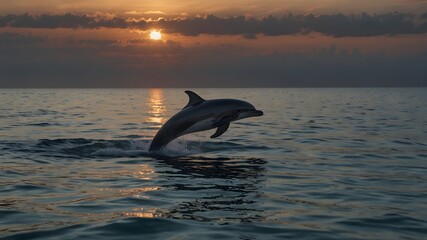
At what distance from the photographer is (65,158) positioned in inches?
696

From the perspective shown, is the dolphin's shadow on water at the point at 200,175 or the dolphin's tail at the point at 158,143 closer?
the dolphin's shadow on water at the point at 200,175

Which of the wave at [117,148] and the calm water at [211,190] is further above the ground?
the calm water at [211,190]

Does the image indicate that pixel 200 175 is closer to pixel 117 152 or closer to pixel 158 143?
pixel 158 143

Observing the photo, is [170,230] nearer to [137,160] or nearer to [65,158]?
[137,160]

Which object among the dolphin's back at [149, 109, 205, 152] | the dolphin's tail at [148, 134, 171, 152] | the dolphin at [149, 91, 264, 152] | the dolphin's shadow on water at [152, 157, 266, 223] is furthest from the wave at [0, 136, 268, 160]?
the dolphin's shadow on water at [152, 157, 266, 223]

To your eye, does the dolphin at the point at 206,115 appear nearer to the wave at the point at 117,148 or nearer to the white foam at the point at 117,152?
the wave at the point at 117,148

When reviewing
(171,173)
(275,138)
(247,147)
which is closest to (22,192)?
(171,173)

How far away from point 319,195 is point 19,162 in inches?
389

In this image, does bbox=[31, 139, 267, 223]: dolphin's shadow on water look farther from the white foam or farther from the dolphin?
the dolphin

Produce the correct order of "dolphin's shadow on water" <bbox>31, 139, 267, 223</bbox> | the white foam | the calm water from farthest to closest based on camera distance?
the white foam, "dolphin's shadow on water" <bbox>31, 139, 267, 223</bbox>, the calm water

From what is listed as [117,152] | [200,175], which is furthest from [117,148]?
[200,175]

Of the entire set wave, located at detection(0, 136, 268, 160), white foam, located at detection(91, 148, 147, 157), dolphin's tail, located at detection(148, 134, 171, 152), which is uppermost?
dolphin's tail, located at detection(148, 134, 171, 152)

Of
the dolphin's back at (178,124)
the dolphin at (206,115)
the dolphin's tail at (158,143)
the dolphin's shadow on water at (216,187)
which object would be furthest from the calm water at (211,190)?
the dolphin at (206,115)

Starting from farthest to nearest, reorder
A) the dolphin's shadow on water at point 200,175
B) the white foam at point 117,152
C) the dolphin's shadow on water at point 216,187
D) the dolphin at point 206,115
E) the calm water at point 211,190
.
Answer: the white foam at point 117,152 < the dolphin at point 206,115 < the dolphin's shadow on water at point 200,175 < the dolphin's shadow on water at point 216,187 < the calm water at point 211,190
